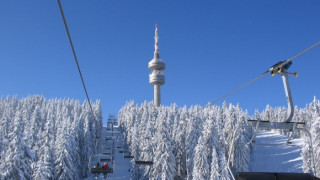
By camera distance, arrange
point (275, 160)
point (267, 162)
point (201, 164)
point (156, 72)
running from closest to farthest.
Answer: point (201, 164), point (267, 162), point (275, 160), point (156, 72)

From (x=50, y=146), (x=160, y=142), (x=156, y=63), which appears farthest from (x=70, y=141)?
(x=156, y=63)

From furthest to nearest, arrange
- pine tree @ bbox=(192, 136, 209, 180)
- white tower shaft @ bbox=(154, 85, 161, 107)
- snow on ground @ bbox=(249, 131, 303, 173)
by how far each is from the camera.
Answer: white tower shaft @ bbox=(154, 85, 161, 107)
snow on ground @ bbox=(249, 131, 303, 173)
pine tree @ bbox=(192, 136, 209, 180)

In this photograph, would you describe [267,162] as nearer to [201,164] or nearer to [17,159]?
[201,164]

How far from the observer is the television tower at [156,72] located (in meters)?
137

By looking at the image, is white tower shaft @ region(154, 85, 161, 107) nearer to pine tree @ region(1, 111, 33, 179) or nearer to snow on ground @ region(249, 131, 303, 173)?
snow on ground @ region(249, 131, 303, 173)

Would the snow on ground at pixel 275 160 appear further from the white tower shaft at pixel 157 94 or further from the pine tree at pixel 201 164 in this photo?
the white tower shaft at pixel 157 94

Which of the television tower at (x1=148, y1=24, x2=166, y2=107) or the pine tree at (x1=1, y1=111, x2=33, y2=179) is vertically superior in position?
the television tower at (x1=148, y1=24, x2=166, y2=107)

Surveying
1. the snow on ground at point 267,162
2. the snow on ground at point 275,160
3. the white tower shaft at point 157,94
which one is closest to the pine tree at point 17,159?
the snow on ground at point 267,162

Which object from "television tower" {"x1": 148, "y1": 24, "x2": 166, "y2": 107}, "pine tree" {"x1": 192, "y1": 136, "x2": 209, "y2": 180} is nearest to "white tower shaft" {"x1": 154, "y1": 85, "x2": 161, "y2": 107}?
"television tower" {"x1": 148, "y1": 24, "x2": 166, "y2": 107}

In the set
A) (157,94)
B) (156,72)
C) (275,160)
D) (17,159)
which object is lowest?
(275,160)

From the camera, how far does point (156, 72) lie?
462ft

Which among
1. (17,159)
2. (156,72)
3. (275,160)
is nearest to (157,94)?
(156,72)

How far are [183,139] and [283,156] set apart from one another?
4030 centimetres

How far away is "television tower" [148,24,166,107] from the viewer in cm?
13712
